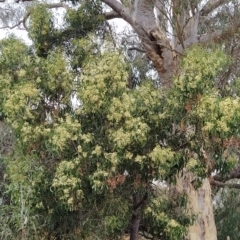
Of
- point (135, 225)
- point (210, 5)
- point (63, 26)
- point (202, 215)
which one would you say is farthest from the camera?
point (210, 5)

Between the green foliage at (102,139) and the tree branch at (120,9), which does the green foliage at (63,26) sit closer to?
the green foliage at (102,139)

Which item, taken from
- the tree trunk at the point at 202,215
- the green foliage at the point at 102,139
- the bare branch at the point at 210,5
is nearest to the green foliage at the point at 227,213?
the tree trunk at the point at 202,215

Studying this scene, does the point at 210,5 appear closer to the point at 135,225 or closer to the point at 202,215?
the point at 202,215

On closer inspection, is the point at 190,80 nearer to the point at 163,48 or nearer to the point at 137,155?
the point at 137,155

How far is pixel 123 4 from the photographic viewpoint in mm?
8047

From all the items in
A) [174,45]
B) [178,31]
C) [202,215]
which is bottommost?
[202,215]

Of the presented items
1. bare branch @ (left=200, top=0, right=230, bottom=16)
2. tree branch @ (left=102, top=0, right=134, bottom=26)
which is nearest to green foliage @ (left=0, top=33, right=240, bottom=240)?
tree branch @ (left=102, top=0, right=134, bottom=26)

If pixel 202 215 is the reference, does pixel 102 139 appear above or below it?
above

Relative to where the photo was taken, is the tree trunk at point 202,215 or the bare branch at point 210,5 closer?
the tree trunk at point 202,215

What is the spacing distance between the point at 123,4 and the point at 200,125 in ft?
13.2

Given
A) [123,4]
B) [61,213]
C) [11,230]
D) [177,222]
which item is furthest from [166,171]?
[123,4]

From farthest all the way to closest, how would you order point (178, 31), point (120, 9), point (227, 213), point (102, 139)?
point (227, 213) < point (120, 9) < point (178, 31) < point (102, 139)

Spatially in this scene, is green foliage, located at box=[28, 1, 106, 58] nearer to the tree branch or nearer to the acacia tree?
the acacia tree

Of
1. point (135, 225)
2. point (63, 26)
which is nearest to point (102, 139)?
point (135, 225)
